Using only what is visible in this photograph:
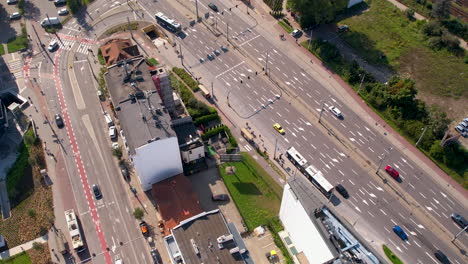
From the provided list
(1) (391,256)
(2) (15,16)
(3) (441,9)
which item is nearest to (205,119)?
(1) (391,256)

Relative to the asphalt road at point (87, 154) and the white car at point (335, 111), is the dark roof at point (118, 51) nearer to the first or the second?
the asphalt road at point (87, 154)

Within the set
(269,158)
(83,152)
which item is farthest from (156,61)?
(269,158)

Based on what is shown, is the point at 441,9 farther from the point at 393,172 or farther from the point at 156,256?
the point at 156,256

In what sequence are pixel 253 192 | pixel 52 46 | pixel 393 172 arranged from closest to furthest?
pixel 253 192 < pixel 393 172 < pixel 52 46

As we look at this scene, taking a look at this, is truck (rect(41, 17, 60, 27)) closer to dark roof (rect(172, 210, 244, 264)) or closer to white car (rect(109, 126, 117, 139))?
white car (rect(109, 126, 117, 139))

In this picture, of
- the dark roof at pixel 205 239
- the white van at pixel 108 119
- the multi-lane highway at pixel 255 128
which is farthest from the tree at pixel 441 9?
the white van at pixel 108 119

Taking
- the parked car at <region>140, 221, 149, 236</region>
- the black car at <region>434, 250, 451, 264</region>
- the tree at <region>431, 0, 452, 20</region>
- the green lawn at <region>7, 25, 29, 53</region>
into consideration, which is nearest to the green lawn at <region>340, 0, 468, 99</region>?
the tree at <region>431, 0, 452, 20</region>
